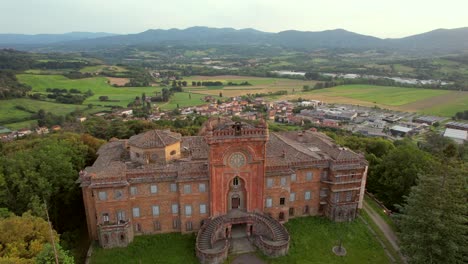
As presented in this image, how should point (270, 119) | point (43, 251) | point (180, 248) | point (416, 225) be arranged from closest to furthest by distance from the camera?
point (43, 251), point (416, 225), point (180, 248), point (270, 119)

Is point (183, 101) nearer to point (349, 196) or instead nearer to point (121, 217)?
point (121, 217)

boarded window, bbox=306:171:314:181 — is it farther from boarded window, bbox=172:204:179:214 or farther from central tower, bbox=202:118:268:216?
boarded window, bbox=172:204:179:214

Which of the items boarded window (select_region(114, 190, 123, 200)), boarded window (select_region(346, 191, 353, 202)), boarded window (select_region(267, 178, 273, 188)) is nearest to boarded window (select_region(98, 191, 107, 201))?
boarded window (select_region(114, 190, 123, 200))

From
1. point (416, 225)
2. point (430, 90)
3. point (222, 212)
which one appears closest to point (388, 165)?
point (416, 225)

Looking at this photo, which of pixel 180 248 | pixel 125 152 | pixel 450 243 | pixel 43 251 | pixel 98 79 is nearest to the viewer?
pixel 43 251

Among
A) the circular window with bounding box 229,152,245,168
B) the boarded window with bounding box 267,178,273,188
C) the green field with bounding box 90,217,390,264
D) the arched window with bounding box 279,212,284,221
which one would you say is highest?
the circular window with bounding box 229,152,245,168

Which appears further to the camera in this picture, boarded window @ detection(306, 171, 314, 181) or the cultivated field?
the cultivated field

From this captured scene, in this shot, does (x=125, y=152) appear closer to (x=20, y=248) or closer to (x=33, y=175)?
(x=33, y=175)

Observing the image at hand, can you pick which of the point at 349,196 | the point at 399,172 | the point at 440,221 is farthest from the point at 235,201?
the point at 399,172
